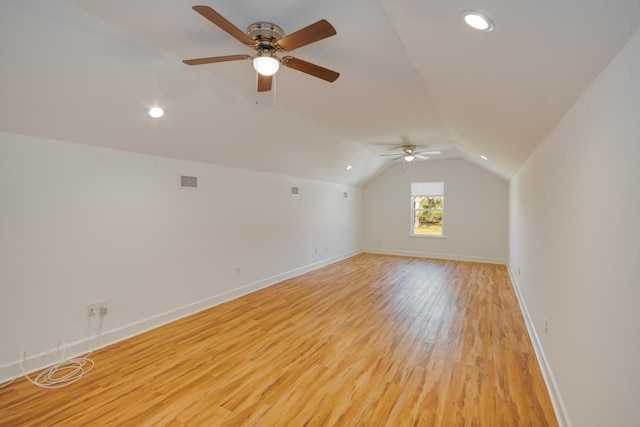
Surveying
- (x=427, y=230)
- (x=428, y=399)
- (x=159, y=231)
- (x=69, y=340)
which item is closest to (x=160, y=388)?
(x=69, y=340)

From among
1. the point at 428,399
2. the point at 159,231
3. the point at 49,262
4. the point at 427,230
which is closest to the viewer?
the point at 428,399

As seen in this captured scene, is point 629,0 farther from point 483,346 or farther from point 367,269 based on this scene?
point 367,269

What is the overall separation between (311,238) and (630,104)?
5.71 meters

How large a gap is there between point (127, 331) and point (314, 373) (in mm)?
2200

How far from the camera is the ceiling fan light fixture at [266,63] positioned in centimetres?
192

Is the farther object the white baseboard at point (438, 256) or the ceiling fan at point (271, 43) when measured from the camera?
the white baseboard at point (438, 256)

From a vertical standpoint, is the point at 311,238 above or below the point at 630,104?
below

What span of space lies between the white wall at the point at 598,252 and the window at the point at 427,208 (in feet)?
19.0

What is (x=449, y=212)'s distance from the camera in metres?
7.95

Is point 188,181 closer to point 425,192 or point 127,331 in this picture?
point 127,331

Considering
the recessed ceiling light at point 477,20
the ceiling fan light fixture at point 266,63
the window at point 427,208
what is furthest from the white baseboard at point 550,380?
the window at point 427,208

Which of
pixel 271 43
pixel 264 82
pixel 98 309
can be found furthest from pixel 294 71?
pixel 98 309

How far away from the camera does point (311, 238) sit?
21.6ft

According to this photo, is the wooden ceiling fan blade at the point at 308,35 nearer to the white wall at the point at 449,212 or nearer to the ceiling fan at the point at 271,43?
the ceiling fan at the point at 271,43
